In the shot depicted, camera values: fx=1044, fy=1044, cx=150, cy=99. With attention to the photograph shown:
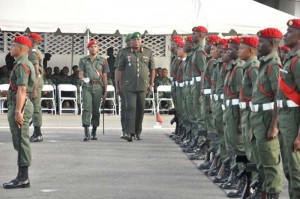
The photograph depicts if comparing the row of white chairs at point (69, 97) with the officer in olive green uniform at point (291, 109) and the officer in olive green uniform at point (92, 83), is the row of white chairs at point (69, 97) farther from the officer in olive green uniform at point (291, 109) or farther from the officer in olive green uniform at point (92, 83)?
the officer in olive green uniform at point (291, 109)

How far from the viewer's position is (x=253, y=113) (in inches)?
434

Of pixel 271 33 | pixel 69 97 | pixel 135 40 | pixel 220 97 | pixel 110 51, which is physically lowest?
pixel 220 97

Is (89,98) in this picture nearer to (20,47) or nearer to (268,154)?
(20,47)

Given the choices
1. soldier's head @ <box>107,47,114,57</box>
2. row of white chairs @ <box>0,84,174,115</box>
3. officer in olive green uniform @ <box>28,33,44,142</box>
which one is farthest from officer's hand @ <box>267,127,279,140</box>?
soldier's head @ <box>107,47,114,57</box>

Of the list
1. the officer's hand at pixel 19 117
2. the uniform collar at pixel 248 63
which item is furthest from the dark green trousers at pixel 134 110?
the uniform collar at pixel 248 63

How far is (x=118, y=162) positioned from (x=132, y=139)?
4.87 metres

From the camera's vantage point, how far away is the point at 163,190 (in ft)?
43.8

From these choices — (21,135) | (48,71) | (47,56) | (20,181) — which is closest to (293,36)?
(21,135)

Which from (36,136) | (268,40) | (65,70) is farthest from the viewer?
(65,70)

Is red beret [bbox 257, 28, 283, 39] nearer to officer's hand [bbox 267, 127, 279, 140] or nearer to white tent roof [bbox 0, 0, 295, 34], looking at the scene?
officer's hand [bbox 267, 127, 279, 140]

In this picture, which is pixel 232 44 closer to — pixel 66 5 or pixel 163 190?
pixel 163 190

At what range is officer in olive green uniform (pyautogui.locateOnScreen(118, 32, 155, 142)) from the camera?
21375 mm

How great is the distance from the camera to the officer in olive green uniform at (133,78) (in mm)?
21375

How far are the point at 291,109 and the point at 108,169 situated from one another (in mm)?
6413
